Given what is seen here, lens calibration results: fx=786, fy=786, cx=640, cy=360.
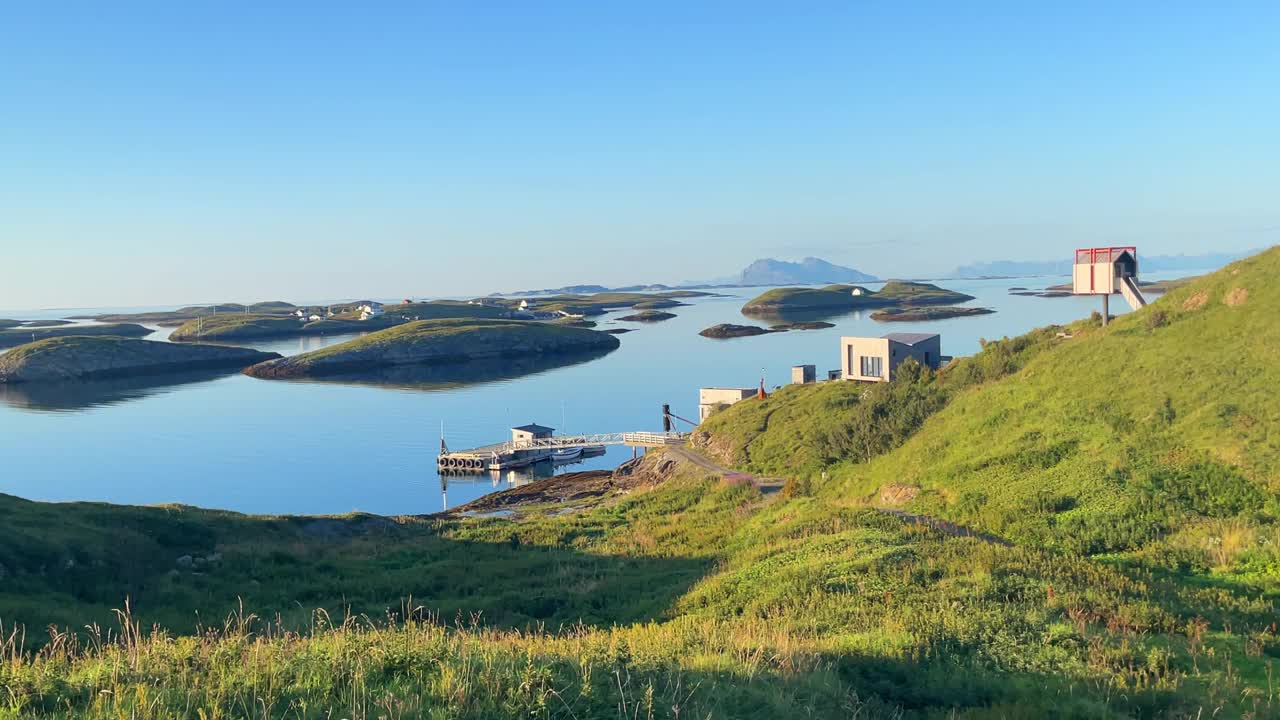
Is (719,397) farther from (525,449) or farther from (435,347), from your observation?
(435,347)

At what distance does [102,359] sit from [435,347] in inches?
2461

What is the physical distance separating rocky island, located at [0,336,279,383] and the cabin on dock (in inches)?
4325

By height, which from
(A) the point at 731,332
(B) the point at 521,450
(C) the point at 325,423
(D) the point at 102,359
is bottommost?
(B) the point at 521,450

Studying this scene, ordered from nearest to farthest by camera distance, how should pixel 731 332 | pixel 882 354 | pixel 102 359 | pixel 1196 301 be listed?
pixel 1196 301
pixel 882 354
pixel 102 359
pixel 731 332

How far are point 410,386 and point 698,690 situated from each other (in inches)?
4874

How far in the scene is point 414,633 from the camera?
9.78 meters

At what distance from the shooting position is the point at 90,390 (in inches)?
5113

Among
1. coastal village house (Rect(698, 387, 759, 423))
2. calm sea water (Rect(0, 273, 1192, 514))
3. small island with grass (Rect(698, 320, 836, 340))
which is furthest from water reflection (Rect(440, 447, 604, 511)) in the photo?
small island with grass (Rect(698, 320, 836, 340))

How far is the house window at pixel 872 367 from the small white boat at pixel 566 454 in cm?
3036

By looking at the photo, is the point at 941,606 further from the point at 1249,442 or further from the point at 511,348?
the point at 511,348

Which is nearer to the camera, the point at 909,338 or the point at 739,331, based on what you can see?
the point at 909,338

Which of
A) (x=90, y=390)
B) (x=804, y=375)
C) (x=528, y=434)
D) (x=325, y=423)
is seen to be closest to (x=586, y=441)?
(x=528, y=434)

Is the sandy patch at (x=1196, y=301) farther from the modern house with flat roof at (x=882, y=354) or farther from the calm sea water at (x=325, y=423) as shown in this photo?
the calm sea water at (x=325, y=423)

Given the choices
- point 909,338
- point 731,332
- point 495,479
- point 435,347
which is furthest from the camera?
point 731,332
